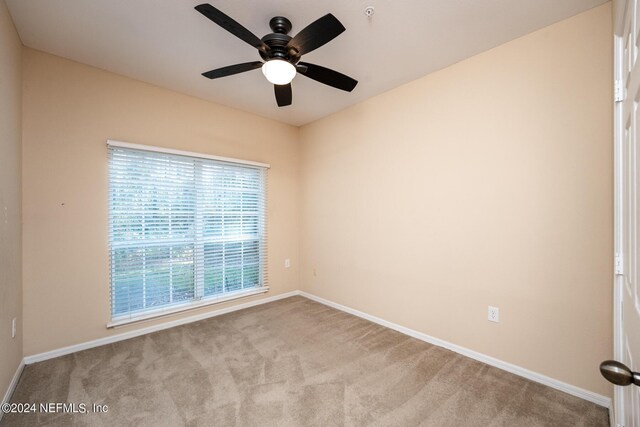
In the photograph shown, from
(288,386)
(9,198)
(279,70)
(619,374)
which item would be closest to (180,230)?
(9,198)

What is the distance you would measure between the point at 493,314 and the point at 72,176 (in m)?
3.80

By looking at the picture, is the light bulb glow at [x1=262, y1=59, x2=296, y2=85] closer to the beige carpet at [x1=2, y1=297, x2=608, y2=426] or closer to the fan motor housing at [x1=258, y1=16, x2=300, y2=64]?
the fan motor housing at [x1=258, y1=16, x2=300, y2=64]

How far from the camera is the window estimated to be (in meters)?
2.67

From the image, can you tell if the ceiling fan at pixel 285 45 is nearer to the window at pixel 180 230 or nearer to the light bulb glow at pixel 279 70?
the light bulb glow at pixel 279 70

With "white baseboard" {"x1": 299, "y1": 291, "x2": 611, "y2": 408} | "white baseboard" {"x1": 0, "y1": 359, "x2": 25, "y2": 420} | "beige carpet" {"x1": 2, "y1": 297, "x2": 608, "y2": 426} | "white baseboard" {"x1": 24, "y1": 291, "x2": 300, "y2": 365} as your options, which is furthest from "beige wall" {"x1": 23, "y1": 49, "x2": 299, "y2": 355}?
"white baseboard" {"x1": 299, "y1": 291, "x2": 611, "y2": 408}

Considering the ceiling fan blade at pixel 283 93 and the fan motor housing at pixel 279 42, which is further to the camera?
the ceiling fan blade at pixel 283 93

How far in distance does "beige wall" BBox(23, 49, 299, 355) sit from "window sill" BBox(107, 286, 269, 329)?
8cm

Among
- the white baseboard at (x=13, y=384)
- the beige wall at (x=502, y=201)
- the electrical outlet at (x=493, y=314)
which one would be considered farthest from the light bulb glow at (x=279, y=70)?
the white baseboard at (x=13, y=384)

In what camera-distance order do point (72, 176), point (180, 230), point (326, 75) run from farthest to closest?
point (180, 230), point (72, 176), point (326, 75)

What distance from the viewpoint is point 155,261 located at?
2.86m

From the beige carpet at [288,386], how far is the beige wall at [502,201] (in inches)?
12.0

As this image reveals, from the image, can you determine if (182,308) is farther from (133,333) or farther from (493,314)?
(493,314)

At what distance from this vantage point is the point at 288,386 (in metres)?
1.94

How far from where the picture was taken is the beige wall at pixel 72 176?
7.34ft
